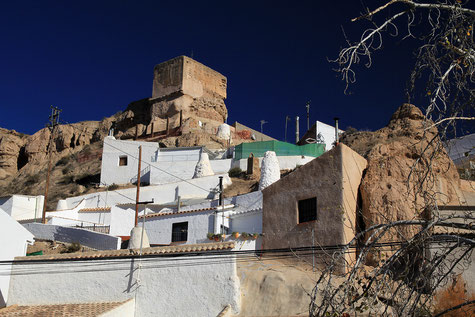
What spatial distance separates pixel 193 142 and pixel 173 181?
30.9ft

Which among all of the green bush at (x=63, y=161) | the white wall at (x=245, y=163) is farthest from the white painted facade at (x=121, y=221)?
the green bush at (x=63, y=161)

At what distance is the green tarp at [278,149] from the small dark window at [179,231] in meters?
14.5

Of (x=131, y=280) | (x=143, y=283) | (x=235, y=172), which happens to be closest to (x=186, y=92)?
(x=235, y=172)

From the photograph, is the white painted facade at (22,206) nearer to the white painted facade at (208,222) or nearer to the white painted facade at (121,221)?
the white painted facade at (121,221)

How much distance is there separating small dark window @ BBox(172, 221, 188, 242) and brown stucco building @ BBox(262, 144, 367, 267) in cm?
592

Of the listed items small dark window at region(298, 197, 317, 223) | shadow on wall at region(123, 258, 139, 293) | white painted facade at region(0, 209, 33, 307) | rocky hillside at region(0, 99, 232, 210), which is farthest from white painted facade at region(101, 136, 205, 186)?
shadow on wall at region(123, 258, 139, 293)

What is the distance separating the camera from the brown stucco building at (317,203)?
50.1 ft

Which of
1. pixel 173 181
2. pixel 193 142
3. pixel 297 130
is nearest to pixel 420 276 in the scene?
pixel 173 181

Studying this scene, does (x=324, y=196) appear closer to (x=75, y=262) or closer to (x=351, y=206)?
(x=351, y=206)

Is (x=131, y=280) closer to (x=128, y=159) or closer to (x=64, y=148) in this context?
(x=128, y=159)

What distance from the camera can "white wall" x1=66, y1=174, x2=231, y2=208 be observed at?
103 feet

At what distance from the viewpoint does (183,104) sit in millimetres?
51938

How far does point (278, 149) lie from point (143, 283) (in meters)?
22.3

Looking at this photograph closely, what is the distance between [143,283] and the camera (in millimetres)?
15359
